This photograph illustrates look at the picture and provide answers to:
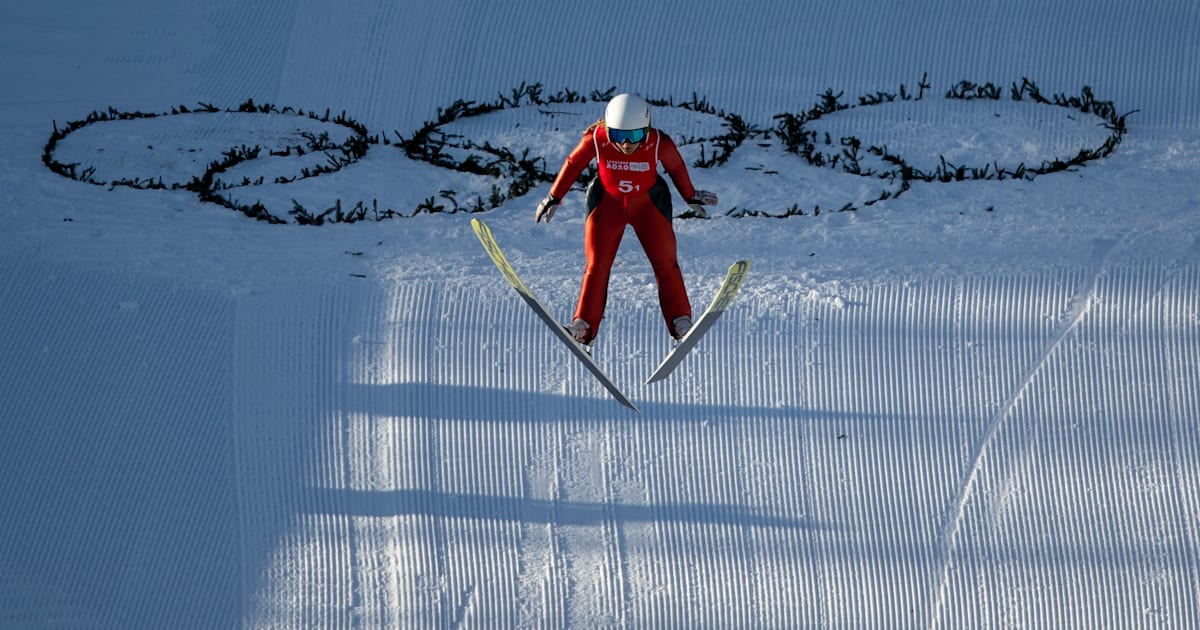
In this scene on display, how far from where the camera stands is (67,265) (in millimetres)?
8531

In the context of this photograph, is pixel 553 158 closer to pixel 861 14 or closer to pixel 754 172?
pixel 754 172

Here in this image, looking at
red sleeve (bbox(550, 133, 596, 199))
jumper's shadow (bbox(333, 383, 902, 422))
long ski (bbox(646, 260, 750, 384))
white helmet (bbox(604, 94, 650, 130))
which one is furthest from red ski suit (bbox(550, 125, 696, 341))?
jumper's shadow (bbox(333, 383, 902, 422))

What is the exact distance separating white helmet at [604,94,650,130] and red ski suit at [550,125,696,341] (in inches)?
12.7

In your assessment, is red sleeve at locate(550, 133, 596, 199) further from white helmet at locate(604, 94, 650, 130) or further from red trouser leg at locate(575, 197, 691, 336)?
white helmet at locate(604, 94, 650, 130)

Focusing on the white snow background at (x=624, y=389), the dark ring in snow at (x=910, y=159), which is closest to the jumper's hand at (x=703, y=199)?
the white snow background at (x=624, y=389)

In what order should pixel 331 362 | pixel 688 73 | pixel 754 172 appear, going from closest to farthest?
1. pixel 331 362
2. pixel 754 172
3. pixel 688 73

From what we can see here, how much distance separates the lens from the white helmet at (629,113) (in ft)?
19.4

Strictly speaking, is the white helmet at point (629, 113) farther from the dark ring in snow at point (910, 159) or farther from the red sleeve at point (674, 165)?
the dark ring in snow at point (910, 159)

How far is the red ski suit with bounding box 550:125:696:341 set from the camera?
6.29 metres

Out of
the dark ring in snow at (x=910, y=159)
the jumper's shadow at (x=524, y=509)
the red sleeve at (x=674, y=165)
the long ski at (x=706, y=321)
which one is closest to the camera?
the red sleeve at (x=674, y=165)

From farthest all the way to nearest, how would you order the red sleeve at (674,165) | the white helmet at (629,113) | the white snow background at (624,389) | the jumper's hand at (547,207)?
the white snow background at (624,389) < the jumper's hand at (547,207) < the red sleeve at (674,165) < the white helmet at (629,113)

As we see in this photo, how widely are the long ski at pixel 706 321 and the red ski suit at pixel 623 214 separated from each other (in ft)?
0.42

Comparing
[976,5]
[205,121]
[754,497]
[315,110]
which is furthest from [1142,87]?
[205,121]

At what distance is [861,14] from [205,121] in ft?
17.8
